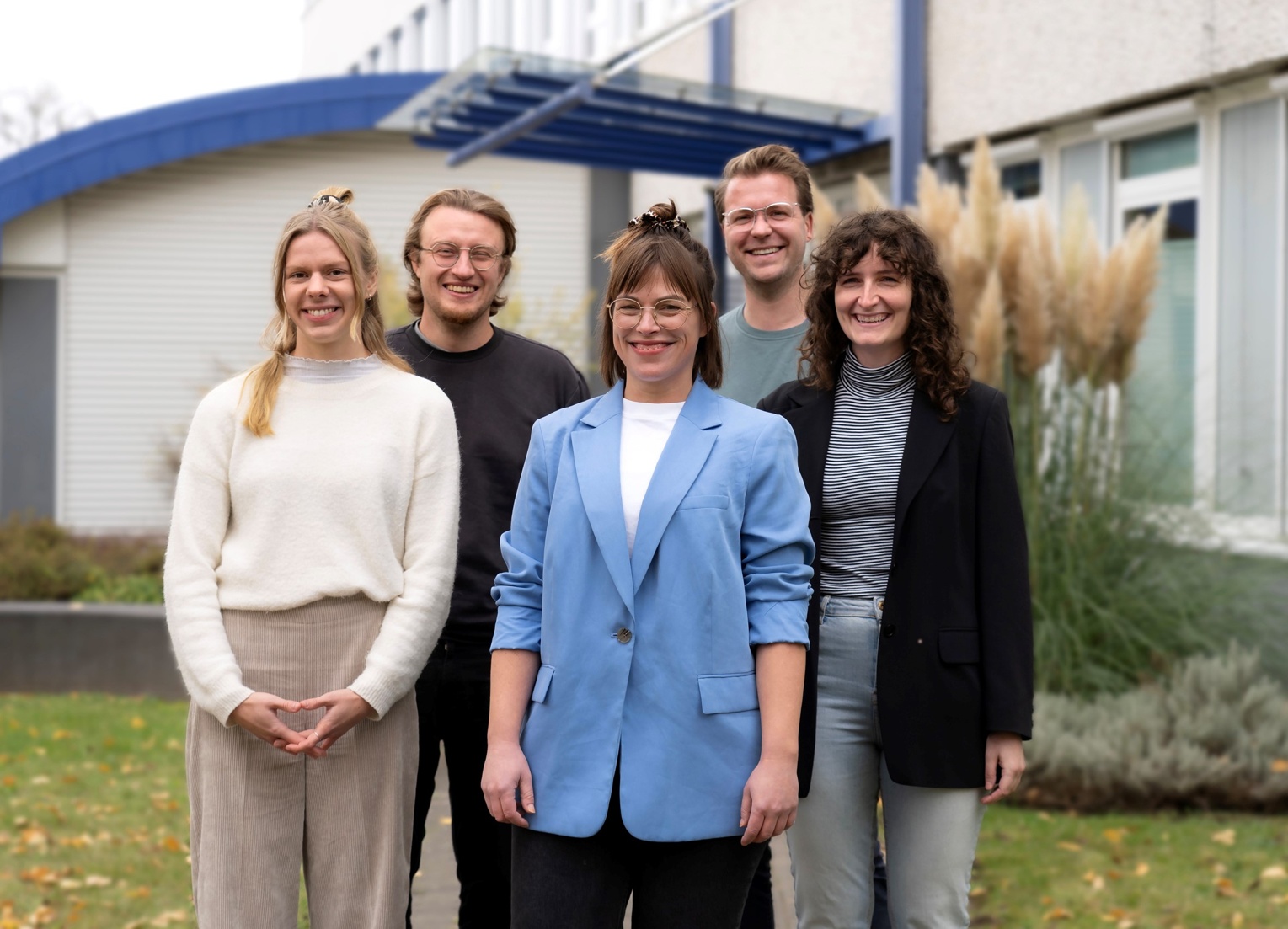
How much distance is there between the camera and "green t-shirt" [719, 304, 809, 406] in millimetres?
3588

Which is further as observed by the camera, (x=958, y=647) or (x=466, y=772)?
(x=466, y=772)

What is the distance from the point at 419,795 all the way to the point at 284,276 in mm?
1339

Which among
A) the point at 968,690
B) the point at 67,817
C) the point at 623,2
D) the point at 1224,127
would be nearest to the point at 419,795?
the point at 968,690

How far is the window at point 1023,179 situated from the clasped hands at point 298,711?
7.00 meters

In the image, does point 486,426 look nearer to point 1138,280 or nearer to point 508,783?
point 508,783

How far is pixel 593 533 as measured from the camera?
2.52 metres

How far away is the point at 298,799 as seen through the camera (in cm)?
293

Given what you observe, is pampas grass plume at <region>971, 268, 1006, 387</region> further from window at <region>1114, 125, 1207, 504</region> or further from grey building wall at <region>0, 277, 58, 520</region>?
grey building wall at <region>0, 277, 58, 520</region>

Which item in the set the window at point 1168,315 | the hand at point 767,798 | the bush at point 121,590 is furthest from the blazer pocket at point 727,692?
the bush at point 121,590

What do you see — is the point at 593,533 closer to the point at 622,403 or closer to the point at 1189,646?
the point at 622,403

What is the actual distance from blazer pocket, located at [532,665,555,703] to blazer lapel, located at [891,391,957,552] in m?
0.84

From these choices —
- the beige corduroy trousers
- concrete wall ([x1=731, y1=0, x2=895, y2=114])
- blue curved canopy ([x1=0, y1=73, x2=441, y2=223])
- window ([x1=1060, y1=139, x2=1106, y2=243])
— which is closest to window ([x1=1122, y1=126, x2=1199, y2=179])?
window ([x1=1060, y1=139, x2=1106, y2=243])

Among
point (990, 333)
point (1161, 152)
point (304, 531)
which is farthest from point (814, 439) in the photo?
point (1161, 152)

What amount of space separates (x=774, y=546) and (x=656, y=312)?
0.50 metres
